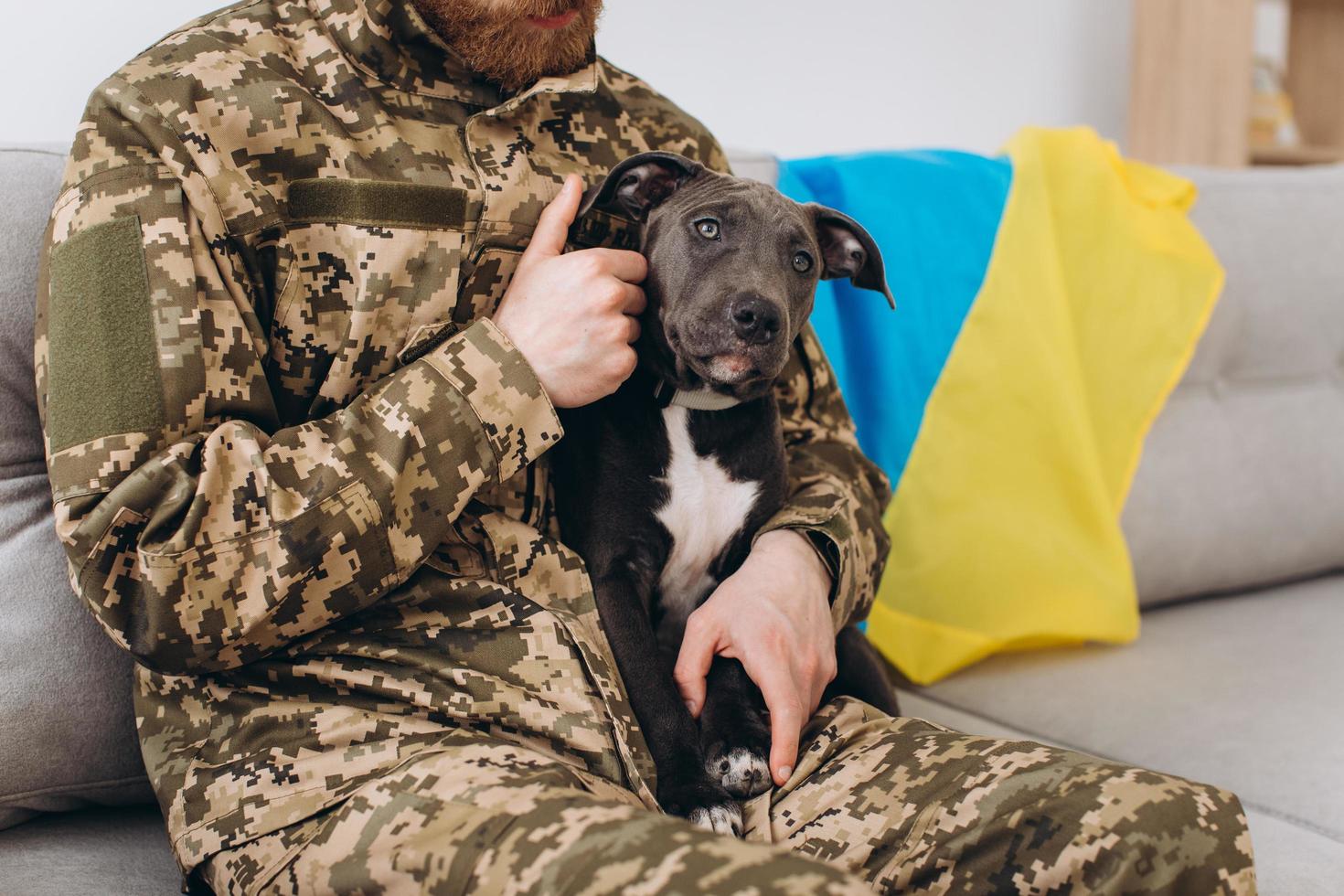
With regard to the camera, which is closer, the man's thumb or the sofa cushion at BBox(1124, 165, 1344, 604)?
the man's thumb

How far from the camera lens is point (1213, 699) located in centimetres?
181

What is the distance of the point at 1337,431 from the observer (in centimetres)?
241

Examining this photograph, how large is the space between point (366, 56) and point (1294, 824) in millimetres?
1434

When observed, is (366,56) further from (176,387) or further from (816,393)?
(816,393)

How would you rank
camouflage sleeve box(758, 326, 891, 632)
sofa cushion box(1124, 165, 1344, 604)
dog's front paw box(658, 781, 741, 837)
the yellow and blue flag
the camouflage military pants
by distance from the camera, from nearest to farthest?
1. the camouflage military pants
2. dog's front paw box(658, 781, 741, 837)
3. camouflage sleeve box(758, 326, 891, 632)
4. the yellow and blue flag
5. sofa cushion box(1124, 165, 1344, 604)

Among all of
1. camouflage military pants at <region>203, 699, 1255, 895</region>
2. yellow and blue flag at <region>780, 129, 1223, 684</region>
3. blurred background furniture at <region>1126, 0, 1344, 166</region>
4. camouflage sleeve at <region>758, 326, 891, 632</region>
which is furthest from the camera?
blurred background furniture at <region>1126, 0, 1344, 166</region>

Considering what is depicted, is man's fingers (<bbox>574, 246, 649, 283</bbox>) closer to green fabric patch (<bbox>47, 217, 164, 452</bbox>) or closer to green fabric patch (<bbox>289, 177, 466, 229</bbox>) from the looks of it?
green fabric patch (<bbox>289, 177, 466, 229</bbox>)

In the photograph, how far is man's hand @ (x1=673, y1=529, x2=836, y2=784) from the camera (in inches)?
49.8

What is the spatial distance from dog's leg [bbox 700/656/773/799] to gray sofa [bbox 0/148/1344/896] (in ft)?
1.88

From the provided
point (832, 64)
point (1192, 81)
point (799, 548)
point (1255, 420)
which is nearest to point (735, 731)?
point (799, 548)

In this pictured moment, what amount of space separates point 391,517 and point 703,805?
42 cm

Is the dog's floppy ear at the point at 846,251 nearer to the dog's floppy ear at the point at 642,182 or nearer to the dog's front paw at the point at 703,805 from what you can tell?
the dog's floppy ear at the point at 642,182

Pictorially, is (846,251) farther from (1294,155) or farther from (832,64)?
(1294,155)

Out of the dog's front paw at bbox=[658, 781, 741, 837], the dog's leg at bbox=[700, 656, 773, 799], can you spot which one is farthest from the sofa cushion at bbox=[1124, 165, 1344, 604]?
the dog's front paw at bbox=[658, 781, 741, 837]
